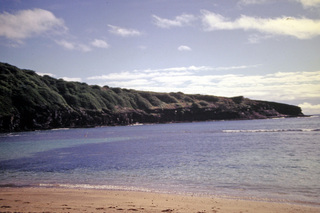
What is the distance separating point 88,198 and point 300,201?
10559 millimetres

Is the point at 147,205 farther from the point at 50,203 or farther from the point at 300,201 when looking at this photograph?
the point at 300,201

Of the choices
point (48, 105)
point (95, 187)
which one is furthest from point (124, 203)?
point (48, 105)

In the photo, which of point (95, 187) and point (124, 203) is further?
point (95, 187)

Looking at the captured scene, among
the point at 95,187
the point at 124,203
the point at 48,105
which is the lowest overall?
the point at 95,187

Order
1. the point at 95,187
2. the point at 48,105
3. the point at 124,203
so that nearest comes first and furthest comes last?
1. the point at 124,203
2. the point at 95,187
3. the point at 48,105

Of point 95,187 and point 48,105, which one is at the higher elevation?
point 48,105

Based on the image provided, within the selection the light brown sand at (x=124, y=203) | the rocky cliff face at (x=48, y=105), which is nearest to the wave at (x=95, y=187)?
the light brown sand at (x=124, y=203)

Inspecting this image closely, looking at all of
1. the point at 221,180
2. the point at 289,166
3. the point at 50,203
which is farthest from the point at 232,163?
the point at 50,203

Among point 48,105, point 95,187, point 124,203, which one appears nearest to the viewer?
point 124,203

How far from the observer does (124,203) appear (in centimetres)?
1220

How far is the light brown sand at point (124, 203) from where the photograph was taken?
11.0m

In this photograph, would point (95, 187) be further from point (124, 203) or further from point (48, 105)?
point (48, 105)

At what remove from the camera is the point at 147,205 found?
11711 millimetres

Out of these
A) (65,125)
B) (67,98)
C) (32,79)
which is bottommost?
(65,125)
